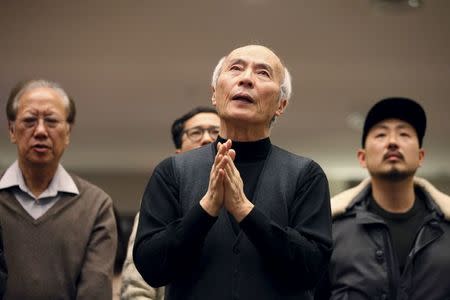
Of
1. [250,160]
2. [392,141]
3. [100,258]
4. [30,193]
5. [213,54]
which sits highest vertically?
[213,54]

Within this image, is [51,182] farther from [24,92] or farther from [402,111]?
[402,111]

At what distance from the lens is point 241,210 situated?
2.05 m

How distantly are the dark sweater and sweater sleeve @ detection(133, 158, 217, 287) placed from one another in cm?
94

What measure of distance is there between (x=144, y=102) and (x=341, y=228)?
4453 millimetres

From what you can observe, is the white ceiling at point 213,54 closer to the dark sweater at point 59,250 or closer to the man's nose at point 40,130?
the man's nose at point 40,130

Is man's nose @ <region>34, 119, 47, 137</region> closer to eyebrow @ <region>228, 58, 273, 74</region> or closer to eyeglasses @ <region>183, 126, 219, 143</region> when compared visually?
eyeglasses @ <region>183, 126, 219, 143</region>

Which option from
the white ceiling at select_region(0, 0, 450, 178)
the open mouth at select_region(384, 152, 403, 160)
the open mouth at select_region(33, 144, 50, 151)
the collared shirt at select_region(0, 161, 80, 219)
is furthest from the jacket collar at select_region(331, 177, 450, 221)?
the white ceiling at select_region(0, 0, 450, 178)

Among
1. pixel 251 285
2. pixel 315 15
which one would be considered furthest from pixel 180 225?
pixel 315 15

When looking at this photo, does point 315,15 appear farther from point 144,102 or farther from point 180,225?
point 180,225

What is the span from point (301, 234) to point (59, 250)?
1235 millimetres

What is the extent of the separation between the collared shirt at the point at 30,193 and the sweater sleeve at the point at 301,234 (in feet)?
4.23

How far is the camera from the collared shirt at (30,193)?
318 centimetres

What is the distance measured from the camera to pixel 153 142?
880 cm

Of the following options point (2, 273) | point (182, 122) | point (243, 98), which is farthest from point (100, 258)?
point (243, 98)
